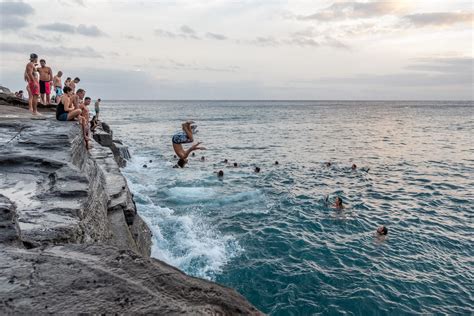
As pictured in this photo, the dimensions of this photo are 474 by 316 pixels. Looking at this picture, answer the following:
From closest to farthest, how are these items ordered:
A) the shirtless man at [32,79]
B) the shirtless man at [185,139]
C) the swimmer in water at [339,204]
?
1. the shirtless man at [185,139]
2. the shirtless man at [32,79]
3. the swimmer in water at [339,204]

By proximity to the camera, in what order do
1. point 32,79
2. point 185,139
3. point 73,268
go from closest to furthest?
point 73,268
point 185,139
point 32,79

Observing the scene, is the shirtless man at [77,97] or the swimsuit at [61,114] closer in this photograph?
the swimsuit at [61,114]

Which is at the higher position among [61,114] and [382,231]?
[61,114]

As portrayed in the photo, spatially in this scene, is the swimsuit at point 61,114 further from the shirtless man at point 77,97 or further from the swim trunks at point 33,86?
the swim trunks at point 33,86

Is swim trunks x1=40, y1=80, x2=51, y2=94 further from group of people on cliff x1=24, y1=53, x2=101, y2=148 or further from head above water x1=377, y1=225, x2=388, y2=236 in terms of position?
head above water x1=377, y1=225, x2=388, y2=236

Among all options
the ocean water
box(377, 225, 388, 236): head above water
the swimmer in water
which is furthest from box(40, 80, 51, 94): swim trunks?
box(377, 225, 388, 236): head above water

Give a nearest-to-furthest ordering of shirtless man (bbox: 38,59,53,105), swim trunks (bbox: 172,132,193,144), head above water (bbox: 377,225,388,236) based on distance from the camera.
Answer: swim trunks (bbox: 172,132,193,144), head above water (bbox: 377,225,388,236), shirtless man (bbox: 38,59,53,105)

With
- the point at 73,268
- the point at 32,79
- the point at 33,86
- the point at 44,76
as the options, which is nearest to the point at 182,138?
the point at 32,79

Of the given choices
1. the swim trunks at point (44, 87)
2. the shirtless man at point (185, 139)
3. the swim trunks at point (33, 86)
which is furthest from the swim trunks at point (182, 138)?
the swim trunks at point (44, 87)

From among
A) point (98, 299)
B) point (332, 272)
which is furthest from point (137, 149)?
point (98, 299)

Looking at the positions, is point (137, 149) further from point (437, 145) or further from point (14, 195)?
point (437, 145)

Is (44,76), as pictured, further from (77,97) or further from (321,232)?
(321,232)

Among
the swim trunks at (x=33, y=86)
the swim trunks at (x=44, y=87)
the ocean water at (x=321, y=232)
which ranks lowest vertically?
the ocean water at (x=321, y=232)

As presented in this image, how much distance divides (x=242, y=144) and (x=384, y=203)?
27337 mm
